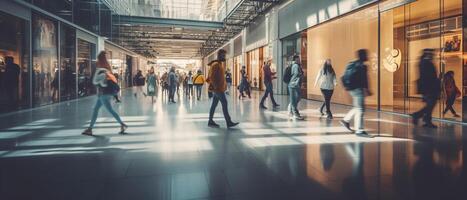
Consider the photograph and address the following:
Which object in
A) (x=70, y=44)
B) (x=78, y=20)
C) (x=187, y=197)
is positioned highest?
(x=78, y=20)

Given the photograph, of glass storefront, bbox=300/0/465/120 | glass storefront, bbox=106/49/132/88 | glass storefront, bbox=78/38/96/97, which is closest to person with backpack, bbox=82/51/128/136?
glass storefront, bbox=300/0/465/120

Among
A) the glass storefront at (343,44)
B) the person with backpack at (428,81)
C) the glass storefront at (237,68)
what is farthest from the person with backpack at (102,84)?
the glass storefront at (237,68)

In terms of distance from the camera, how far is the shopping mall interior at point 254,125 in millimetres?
3684

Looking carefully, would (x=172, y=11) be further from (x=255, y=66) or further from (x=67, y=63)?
(x=67, y=63)

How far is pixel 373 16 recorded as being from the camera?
1227 centimetres

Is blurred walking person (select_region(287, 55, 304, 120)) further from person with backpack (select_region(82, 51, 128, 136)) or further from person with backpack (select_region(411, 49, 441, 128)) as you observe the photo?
person with backpack (select_region(82, 51, 128, 136))

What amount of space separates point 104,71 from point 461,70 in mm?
8808

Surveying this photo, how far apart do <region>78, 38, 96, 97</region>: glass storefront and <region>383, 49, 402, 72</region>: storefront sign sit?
15.3 meters

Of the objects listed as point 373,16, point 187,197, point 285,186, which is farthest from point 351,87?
point 373,16

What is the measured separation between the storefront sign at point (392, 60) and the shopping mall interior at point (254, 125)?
0.05m

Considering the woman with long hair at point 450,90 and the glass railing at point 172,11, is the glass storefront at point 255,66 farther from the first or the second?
the woman with long hair at point 450,90

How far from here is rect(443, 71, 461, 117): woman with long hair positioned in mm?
9172

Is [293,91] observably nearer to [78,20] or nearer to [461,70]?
[461,70]

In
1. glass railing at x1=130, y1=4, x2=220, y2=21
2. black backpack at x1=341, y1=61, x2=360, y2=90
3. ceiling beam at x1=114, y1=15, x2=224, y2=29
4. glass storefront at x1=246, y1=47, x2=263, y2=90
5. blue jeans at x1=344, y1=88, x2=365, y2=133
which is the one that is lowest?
blue jeans at x1=344, y1=88, x2=365, y2=133
